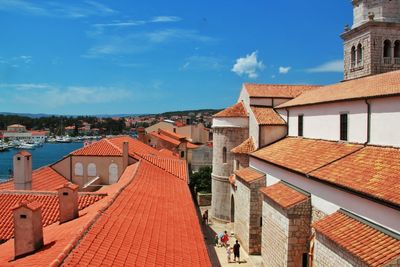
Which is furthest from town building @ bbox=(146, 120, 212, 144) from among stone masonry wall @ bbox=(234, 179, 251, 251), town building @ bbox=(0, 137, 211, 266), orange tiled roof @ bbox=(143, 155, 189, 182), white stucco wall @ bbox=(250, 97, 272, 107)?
town building @ bbox=(0, 137, 211, 266)

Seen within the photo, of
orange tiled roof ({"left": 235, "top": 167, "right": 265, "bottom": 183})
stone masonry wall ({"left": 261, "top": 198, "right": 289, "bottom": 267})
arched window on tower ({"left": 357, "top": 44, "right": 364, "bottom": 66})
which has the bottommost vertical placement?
stone masonry wall ({"left": 261, "top": 198, "right": 289, "bottom": 267})

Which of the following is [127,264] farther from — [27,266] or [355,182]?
[355,182]

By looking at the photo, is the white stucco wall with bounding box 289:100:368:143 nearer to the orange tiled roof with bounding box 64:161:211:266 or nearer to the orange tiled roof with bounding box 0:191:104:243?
the orange tiled roof with bounding box 64:161:211:266

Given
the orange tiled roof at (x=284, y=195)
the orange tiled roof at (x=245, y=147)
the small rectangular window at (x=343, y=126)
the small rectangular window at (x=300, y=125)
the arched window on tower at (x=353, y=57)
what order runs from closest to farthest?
1. the orange tiled roof at (x=284, y=195)
2. the small rectangular window at (x=343, y=126)
3. the small rectangular window at (x=300, y=125)
4. the arched window on tower at (x=353, y=57)
5. the orange tiled roof at (x=245, y=147)

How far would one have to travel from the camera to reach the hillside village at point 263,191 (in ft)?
27.8

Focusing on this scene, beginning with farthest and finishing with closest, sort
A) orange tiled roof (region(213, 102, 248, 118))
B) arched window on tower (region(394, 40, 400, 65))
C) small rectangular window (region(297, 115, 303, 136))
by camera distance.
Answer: orange tiled roof (region(213, 102, 248, 118))
arched window on tower (region(394, 40, 400, 65))
small rectangular window (region(297, 115, 303, 136))

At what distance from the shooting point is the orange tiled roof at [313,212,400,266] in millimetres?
7914

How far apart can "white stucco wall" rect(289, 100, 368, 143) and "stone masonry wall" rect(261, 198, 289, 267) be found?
13.0 ft

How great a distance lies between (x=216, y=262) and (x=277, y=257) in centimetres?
517

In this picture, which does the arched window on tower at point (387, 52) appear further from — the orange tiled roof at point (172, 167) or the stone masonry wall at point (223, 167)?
the orange tiled roof at point (172, 167)

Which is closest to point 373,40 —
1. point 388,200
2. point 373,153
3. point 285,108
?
point 285,108

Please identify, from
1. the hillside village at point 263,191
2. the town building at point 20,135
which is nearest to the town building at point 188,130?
the hillside village at point 263,191

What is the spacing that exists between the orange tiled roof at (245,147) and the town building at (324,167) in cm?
6

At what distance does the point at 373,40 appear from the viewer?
19.7 m
